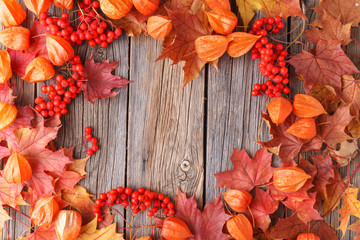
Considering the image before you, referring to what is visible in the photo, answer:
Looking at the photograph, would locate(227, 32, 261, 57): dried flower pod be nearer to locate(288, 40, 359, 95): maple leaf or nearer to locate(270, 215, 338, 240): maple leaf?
locate(288, 40, 359, 95): maple leaf

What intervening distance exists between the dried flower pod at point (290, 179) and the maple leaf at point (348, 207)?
27 cm

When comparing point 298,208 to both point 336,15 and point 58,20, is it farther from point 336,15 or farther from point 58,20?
point 58,20

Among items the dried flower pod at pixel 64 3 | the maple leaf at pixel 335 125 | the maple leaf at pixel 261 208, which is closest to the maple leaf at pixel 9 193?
the dried flower pod at pixel 64 3

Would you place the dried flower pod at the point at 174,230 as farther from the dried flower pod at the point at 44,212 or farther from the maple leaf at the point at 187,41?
the maple leaf at the point at 187,41

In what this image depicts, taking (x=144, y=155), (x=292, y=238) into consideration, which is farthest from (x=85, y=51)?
(x=292, y=238)

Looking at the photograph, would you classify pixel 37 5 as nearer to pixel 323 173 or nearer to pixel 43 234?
pixel 43 234

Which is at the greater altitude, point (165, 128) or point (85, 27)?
point (85, 27)

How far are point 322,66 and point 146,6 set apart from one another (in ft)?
2.57

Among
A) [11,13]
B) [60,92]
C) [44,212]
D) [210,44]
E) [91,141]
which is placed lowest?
[44,212]

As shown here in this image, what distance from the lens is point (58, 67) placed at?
1.44 metres

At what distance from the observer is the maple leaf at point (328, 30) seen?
1.35m

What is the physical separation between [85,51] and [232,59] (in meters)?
0.66

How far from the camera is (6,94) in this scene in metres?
1.38

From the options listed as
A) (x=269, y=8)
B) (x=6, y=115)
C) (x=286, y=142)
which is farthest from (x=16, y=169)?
(x=269, y=8)
